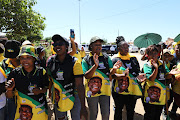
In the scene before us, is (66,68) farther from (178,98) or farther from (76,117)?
(178,98)

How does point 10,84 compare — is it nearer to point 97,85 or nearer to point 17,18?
point 97,85

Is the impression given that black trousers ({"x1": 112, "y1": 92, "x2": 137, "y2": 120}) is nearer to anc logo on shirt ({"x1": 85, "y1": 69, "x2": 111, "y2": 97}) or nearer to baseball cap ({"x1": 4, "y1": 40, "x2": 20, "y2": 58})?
anc logo on shirt ({"x1": 85, "y1": 69, "x2": 111, "y2": 97})

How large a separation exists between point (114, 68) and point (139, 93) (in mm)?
774

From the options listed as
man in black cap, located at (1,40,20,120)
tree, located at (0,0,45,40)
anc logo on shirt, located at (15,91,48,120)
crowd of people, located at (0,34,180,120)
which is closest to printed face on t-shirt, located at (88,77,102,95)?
crowd of people, located at (0,34,180,120)

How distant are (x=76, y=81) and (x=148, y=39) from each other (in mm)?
1900

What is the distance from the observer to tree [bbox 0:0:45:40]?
5813 mm

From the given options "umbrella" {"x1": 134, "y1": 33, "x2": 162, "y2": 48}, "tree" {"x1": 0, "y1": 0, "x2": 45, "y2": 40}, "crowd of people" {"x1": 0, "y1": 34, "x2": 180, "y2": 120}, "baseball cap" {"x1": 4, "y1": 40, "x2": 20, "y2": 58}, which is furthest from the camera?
"tree" {"x1": 0, "y1": 0, "x2": 45, "y2": 40}

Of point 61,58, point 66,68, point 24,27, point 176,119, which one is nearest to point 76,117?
point 66,68

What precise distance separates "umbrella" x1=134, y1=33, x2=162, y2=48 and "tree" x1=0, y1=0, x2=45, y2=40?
220 inches

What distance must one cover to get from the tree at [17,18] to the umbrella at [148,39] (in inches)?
220

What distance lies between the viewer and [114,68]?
2449mm

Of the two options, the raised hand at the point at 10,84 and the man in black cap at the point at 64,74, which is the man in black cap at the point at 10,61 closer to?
the raised hand at the point at 10,84

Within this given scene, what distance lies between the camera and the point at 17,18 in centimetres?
613

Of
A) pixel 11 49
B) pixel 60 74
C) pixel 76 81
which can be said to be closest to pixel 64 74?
pixel 60 74
